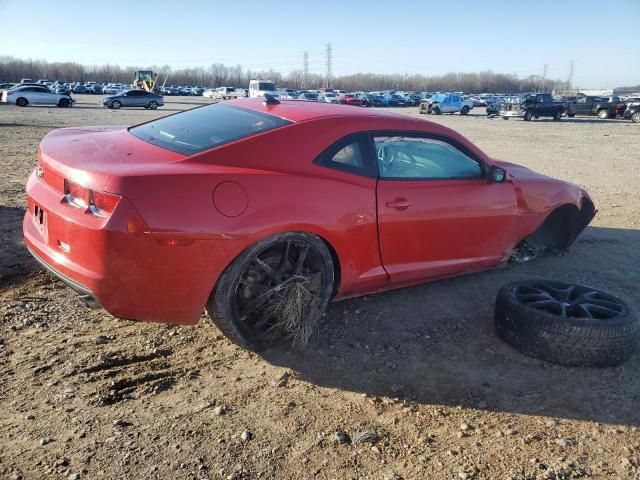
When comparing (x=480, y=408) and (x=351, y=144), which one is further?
(x=351, y=144)

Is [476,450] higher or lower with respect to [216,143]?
lower

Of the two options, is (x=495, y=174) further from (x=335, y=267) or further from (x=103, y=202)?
(x=103, y=202)

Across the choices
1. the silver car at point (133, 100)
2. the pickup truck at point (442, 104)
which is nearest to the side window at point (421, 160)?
the silver car at point (133, 100)

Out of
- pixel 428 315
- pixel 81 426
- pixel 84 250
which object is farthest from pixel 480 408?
pixel 84 250

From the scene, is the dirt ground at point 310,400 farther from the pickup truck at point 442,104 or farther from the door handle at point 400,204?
the pickup truck at point 442,104

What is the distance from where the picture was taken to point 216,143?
10.5 ft

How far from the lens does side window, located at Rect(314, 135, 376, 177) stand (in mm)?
3350

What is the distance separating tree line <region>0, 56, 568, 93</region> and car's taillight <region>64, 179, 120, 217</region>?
112133 mm

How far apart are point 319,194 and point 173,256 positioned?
0.97 meters

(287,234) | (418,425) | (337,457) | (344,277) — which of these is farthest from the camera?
(344,277)

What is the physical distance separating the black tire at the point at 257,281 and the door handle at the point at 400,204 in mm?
579

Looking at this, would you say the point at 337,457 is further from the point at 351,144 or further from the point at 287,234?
the point at 351,144

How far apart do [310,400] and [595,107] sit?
137 ft

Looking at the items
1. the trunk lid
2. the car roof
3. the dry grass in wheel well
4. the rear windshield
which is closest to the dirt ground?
the dry grass in wheel well
